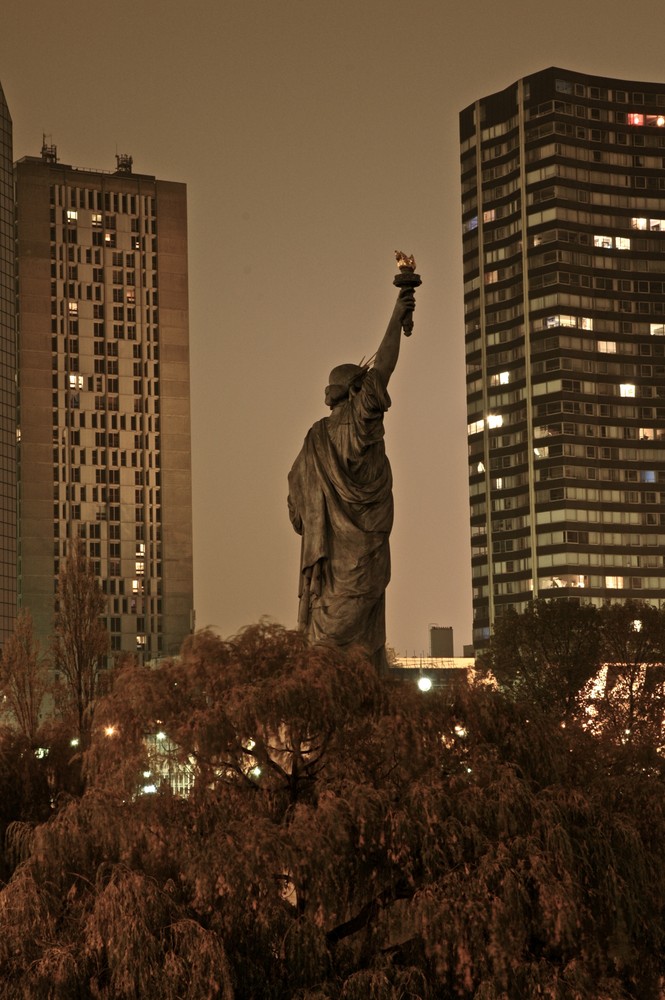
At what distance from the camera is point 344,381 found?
28.5 meters

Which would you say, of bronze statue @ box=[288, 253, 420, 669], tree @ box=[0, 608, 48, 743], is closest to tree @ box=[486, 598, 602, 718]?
tree @ box=[0, 608, 48, 743]

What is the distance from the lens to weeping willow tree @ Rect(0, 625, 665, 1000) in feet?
76.3

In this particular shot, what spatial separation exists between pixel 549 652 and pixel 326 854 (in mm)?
60236

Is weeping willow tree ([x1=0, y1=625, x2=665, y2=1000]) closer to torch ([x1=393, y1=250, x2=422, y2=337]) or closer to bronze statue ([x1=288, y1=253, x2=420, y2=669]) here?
bronze statue ([x1=288, y1=253, x2=420, y2=669])

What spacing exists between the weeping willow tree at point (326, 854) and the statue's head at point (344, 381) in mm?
4017

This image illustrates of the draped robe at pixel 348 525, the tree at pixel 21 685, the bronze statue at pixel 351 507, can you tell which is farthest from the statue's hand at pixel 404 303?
the tree at pixel 21 685

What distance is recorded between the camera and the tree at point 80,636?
262 feet

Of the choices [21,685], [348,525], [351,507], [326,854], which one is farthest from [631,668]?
[326,854]

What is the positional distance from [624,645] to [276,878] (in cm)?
5914

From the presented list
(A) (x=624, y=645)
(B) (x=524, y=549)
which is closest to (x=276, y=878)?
(A) (x=624, y=645)

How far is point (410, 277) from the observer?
27406 mm

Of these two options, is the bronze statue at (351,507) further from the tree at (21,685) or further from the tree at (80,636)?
the tree at (21,685)

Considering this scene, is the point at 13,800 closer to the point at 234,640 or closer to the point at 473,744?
the point at 234,640

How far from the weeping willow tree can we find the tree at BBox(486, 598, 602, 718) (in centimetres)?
5366
